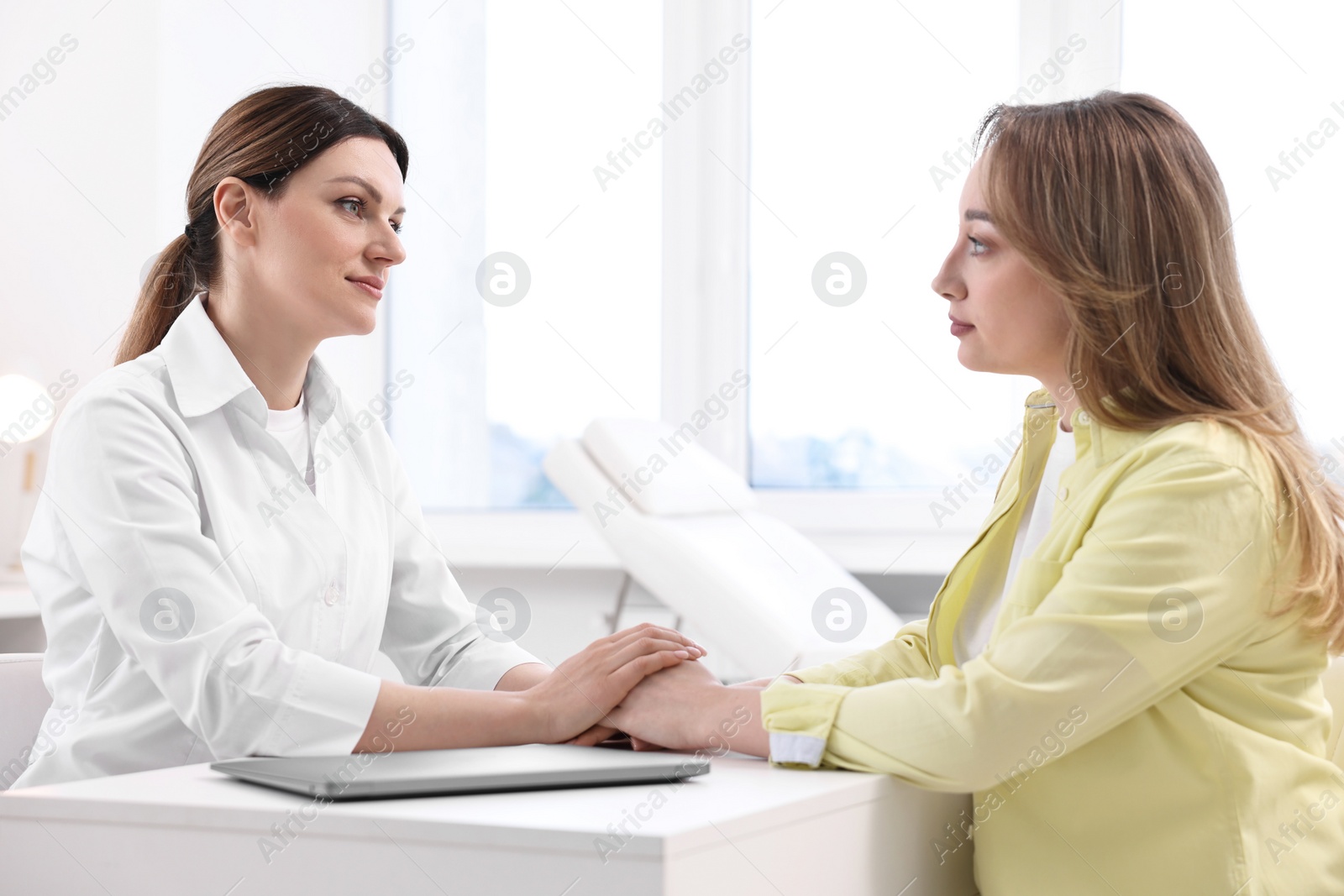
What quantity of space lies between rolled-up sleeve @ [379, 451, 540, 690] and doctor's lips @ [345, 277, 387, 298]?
0.25 meters

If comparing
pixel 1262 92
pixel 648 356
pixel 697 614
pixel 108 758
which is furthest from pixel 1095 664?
pixel 648 356

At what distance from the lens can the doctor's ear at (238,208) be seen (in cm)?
153

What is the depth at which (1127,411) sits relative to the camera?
1054mm

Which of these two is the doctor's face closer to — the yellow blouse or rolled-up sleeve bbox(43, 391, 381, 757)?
rolled-up sleeve bbox(43, 391, 381, 757)

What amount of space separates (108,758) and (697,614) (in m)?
1.22

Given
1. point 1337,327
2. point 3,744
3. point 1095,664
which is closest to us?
point 1095,664

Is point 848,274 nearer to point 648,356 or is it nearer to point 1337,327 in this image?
point 648,356

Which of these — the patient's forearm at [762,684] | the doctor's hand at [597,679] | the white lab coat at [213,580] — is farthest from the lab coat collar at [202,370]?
the patient's forearm at [762,684]

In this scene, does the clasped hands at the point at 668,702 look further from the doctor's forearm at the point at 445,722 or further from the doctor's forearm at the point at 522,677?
the doctor's forearm at the point at 522,677

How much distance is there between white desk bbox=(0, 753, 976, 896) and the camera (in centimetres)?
73

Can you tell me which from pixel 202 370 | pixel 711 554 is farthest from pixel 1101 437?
pixel 711 554

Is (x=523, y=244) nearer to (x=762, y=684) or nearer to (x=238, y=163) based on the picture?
(x=238, y=163)

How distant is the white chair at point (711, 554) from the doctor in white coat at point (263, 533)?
711 millimetres

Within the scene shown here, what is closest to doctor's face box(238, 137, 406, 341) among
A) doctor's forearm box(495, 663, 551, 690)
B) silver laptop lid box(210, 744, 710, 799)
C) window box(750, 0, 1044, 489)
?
doctor's forearm box(495, 663, 551, 690)
